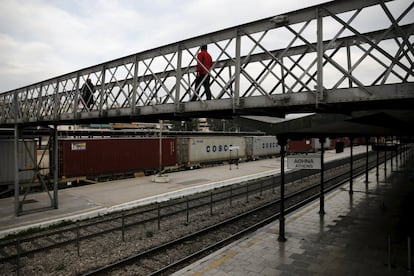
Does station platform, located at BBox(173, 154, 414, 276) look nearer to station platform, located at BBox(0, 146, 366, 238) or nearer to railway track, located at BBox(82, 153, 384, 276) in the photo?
railway track, located at BBox(82, 153, 384, 276)

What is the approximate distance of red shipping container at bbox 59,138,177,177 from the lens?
63.1ft

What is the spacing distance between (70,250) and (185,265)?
394 centimetres

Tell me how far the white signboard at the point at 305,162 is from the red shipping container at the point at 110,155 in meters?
14.8

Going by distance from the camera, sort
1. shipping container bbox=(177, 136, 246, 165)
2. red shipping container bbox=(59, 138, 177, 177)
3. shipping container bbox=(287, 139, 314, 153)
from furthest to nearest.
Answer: shipping container bbox=(287, 139, 314, 153), shipping container bbox=(177, 136, 246, 165), red shipping container bbox=(59, 138, 177, 177)

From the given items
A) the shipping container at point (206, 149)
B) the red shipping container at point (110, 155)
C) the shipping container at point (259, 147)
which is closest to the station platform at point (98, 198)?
the red shipping container at point (110, 155)

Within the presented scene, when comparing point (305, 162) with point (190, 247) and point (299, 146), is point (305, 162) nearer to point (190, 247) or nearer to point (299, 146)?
point (190, 247)

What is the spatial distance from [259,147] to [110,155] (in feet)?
74.0

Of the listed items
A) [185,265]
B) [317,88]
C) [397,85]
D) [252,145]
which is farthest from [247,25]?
[252,145]

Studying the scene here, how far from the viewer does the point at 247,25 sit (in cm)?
613

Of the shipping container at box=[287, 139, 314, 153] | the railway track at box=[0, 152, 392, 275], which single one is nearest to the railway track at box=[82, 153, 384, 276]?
the railway track at box=[0, 152, 392, 275]

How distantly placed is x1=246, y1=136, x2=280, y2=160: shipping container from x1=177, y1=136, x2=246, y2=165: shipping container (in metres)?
1.97

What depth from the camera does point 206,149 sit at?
30.0 meters

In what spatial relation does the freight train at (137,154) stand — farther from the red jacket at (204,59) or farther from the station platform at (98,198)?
the red jacket at (204,59)

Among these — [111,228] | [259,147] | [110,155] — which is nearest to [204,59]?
[111,228]
